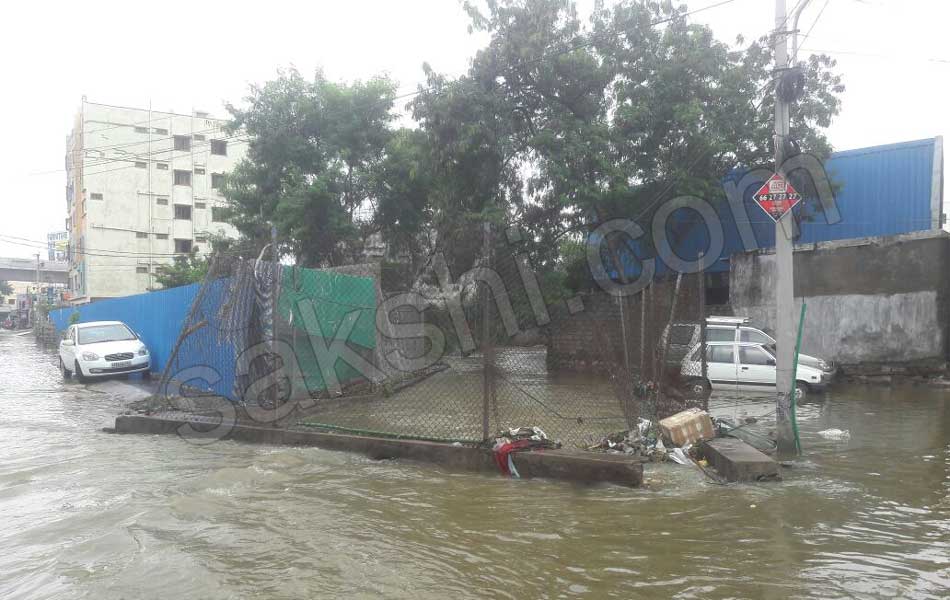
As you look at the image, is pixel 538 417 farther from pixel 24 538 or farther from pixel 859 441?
pixel 24 538

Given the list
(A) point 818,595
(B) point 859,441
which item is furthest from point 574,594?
(B) point 859,441

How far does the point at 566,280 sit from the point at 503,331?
37.1ft

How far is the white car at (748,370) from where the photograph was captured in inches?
484

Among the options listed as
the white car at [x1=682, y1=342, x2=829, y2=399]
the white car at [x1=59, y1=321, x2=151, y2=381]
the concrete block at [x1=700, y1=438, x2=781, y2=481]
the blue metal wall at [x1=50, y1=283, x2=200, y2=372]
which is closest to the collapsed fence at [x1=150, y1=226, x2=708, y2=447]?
the concrete block at [x1=700, y1=438, x2=781, y2=481]

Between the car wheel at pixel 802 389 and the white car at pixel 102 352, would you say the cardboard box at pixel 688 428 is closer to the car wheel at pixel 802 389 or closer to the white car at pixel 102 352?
Answer: the car wheel at pixel 802 389

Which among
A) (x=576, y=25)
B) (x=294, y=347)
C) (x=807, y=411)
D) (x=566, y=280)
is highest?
(x=576, y=25)

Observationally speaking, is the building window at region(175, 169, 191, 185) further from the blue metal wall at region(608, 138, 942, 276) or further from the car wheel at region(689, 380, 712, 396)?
the car wheel at region(689, 380, 712, 396)

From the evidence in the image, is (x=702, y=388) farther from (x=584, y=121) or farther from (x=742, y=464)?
(x=584, y=121)

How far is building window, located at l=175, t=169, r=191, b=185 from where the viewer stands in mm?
43812

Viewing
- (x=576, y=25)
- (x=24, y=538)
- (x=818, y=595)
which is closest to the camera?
(x=818, y=595)

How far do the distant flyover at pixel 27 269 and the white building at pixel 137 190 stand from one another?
73.7 ft

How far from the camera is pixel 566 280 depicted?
18.2 m

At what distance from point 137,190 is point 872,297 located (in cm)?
4270

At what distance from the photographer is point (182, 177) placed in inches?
1735
